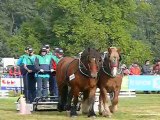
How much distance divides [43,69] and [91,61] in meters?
2.64

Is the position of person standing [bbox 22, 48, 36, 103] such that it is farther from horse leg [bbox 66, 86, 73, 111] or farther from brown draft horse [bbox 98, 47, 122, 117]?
brown draft horse [bbox 98, 47, 122, 117]

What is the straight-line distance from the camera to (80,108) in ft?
52.5

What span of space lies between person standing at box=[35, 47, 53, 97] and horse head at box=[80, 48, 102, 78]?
2.24 meters

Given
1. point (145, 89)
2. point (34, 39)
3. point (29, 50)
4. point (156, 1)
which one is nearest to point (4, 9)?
point (156, 1)

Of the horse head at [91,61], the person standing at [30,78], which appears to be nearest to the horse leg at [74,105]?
the horse head at [91,61]

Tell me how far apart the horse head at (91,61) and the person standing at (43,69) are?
7.34 ft

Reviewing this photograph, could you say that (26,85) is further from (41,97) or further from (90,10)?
(90,10)

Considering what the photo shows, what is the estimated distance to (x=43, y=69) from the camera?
16.7m

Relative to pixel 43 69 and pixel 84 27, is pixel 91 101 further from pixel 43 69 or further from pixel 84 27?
pixel 84 27

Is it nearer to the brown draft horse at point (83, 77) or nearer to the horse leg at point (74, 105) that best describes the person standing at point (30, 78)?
the brown draft horse at point (83, 77)

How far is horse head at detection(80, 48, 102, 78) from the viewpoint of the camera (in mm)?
14312

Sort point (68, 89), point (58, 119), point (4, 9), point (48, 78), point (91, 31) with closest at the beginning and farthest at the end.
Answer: point (58, 119) → point (68, 89) → point (48, 78) → point (91, 31) → point (4, 9)

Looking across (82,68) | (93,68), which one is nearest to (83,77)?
(82,68)

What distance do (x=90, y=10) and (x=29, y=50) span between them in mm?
40063
